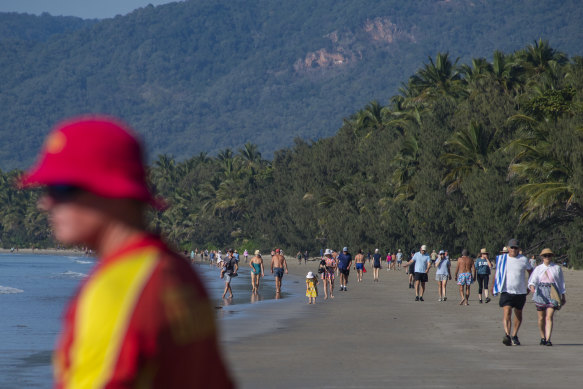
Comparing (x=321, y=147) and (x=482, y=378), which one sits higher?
(x=321, y=147)

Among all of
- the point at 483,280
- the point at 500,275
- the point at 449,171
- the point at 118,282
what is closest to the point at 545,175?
the point at 483,280

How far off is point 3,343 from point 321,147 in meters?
78.5

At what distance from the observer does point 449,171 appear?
6269 centimetres

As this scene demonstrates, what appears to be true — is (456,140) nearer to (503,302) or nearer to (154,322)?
(503,302)

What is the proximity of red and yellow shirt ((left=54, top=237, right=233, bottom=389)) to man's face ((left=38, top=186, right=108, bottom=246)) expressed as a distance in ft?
0.39

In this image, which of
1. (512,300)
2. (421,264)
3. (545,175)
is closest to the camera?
(512,300)

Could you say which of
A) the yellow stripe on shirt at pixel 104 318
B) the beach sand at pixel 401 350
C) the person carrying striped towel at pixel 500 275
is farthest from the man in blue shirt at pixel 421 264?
the yellow stripe on shirt at pixel 104 318

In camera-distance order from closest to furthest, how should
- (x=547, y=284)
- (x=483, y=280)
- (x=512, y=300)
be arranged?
(x=547, y=284)
(x=512, y=300)
(x=483, y=280)

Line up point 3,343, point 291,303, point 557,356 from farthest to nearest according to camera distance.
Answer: point 291,303
point 3,343
point 557,356

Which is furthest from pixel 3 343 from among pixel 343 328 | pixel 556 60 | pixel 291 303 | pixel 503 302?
pixel 556 60

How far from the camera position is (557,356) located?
51.9 feet

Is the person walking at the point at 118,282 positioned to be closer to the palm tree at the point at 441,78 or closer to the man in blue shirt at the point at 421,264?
the man in blue shirt at the point at 421,264

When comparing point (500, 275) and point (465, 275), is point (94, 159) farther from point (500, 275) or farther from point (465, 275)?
point (465, 275)

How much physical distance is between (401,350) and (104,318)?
15.6 meters
